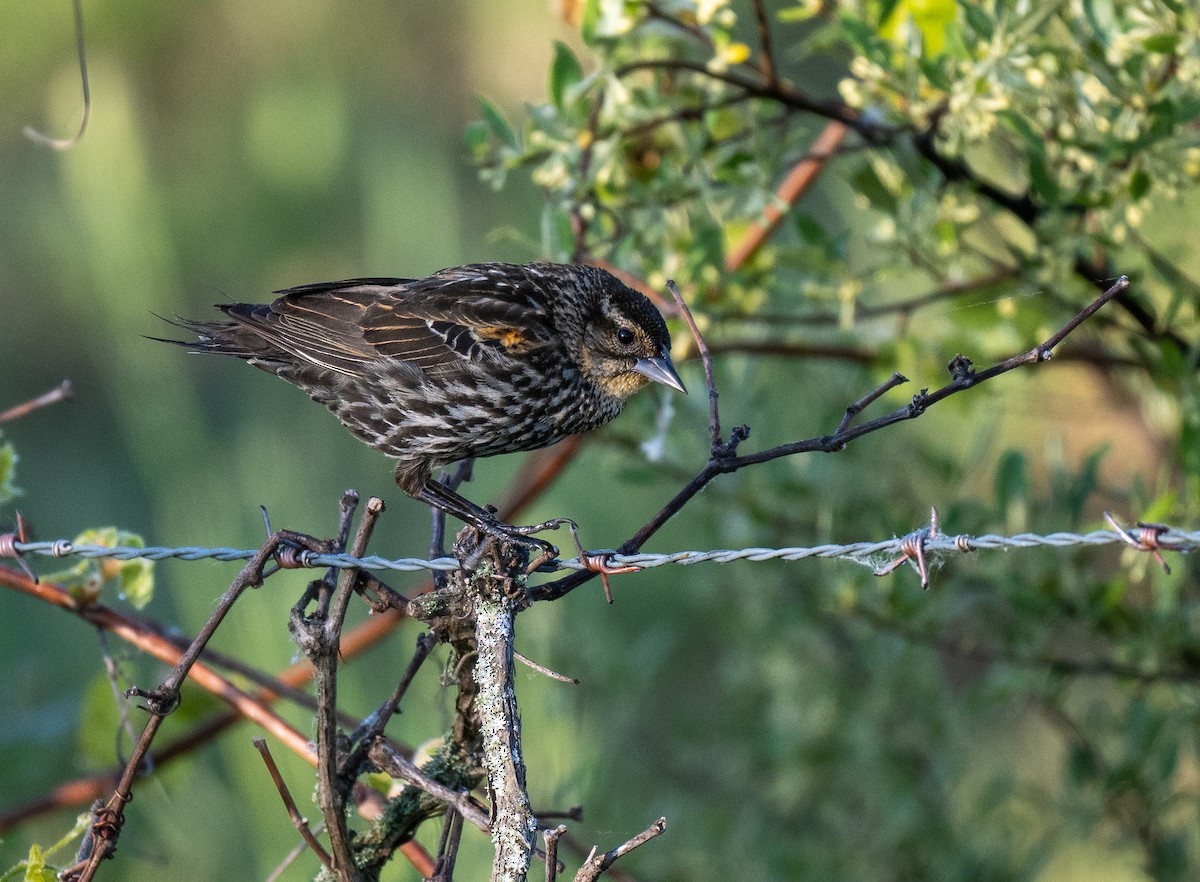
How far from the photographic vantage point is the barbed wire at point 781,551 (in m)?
1.58

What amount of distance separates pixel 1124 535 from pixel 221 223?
6231 millimetres

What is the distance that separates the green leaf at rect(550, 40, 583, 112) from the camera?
253cm

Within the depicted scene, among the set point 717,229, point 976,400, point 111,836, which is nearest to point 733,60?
point 717,229

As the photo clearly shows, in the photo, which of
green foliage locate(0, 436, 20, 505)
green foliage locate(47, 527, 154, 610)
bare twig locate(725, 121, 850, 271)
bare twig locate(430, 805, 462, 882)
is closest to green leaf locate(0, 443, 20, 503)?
green foliage locate(0, 436, 20, 505)

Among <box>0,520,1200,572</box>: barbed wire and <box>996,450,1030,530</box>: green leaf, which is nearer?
<box>0,520,1200,572</box>: barbed wire

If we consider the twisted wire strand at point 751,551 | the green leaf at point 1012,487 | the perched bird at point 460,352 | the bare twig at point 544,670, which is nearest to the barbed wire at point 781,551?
the twisted wire strand at point 751,551

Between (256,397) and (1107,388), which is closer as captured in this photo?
(1107,388)

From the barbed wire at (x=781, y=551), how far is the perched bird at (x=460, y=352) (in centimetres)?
63

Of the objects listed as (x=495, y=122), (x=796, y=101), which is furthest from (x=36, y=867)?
(x=796, y=101)

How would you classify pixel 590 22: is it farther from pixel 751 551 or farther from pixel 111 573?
pixel 111 573

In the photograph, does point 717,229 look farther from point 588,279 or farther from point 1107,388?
point 1107,388

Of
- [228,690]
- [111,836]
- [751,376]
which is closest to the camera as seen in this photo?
[111,836]

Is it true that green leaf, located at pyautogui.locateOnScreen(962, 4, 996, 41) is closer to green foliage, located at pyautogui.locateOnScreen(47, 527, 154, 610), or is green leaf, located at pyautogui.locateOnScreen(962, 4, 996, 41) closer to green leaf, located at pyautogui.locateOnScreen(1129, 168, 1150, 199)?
green leaf, located at pyautogui.locateOnScreen(1129, 168, 1150, 199)

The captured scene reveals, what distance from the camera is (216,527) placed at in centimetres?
344
